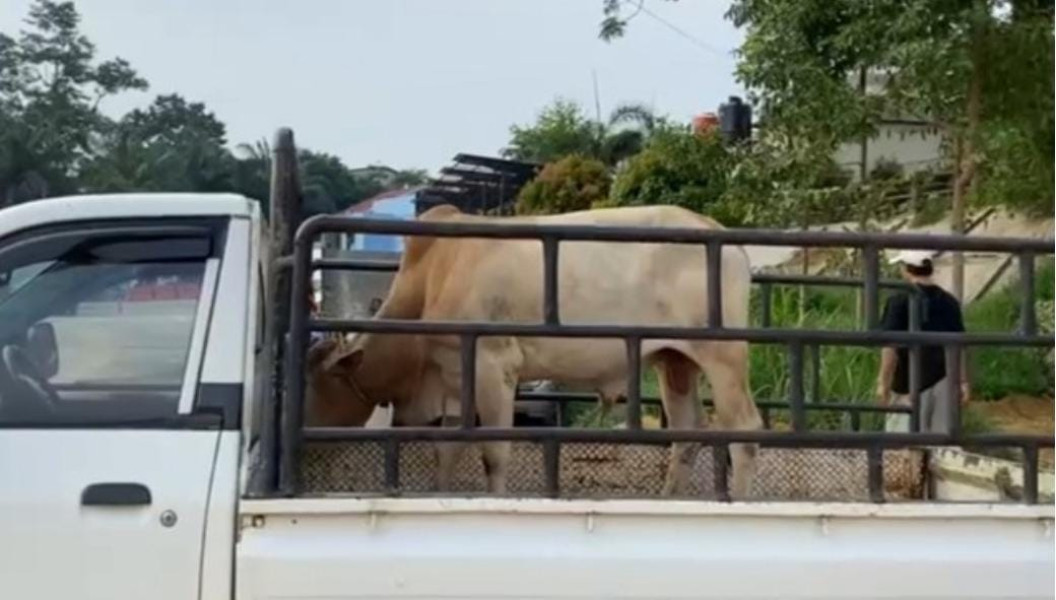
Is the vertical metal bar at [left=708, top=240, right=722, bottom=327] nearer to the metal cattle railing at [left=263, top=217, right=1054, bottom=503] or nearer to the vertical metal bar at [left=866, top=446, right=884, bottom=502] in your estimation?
the metal cattle railing at [left=263, top=217, right=1054, bottom=503]

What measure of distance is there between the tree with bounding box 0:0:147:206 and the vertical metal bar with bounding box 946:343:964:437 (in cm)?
1619

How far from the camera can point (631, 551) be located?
3.02 meters

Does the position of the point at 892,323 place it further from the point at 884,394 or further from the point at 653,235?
the point at 653,235

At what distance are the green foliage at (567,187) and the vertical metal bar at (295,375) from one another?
64.8 ft

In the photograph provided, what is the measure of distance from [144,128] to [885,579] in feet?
60.7

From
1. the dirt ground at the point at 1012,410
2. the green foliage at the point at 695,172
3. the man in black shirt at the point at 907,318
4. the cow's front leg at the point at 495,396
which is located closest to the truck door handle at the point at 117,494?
the cow's front leg at the point at 495,396

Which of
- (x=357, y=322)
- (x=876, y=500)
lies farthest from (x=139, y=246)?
(x=876, y=500)

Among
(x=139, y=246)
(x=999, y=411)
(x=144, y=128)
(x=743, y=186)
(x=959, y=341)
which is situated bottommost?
(x=999, y=411)

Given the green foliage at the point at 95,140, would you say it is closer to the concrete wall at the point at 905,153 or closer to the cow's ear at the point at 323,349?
the cow's ear at the point at 323,349

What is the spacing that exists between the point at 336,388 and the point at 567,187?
19777 millimetres

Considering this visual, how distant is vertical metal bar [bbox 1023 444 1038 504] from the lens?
10.6ft

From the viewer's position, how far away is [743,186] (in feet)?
36.9

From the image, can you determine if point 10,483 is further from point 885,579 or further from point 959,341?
point 959,341

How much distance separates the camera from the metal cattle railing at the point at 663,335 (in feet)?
10.3
